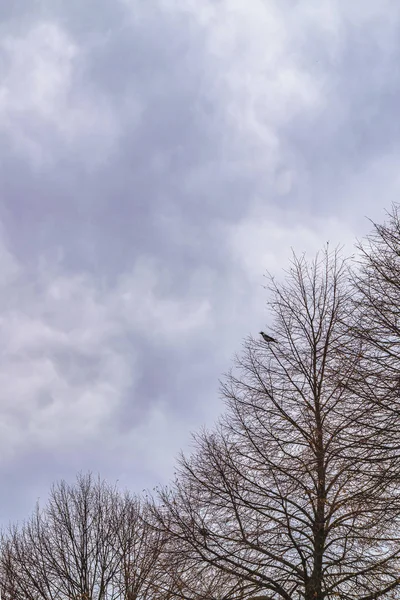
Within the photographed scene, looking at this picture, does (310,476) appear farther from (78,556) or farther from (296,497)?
(78,556)

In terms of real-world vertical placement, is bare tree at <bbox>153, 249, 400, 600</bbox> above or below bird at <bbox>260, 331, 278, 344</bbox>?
below

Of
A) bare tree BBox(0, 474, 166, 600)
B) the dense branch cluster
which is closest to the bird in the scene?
the dense branch cluster

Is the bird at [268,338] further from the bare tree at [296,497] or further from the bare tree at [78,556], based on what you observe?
the bare tree at [78,556]

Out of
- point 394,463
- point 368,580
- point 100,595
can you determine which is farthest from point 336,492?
point 100,595

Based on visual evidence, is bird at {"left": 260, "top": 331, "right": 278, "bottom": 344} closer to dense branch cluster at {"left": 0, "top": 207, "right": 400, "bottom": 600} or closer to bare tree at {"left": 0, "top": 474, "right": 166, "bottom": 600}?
dense branch cluster at {"left": 0, "top": 207, "right": 400, "bottom": 600}

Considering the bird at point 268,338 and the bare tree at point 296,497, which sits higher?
the bird at point 268,338

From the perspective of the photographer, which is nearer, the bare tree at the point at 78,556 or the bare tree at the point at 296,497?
the bare tree at the point at 296,497

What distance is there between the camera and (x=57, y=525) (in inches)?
906

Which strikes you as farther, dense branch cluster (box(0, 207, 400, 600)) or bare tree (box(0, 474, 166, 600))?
bare tree (box(0, 474, 166, 600))

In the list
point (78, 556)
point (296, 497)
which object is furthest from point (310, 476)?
point (78, 556)

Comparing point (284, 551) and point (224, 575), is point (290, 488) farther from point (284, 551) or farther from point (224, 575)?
point (224, 575)

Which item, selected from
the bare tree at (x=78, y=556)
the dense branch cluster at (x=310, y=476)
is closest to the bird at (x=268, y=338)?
the dense branch cluster at (x=310, y=476)

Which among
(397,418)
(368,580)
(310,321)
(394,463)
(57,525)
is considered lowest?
(368,580)

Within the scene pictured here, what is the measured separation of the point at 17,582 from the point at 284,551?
1301cm
